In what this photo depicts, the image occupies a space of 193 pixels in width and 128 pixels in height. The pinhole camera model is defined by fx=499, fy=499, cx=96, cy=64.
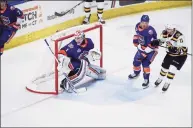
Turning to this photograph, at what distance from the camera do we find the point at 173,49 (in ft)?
16.3

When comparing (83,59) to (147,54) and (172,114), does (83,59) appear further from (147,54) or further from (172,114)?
(172,114)

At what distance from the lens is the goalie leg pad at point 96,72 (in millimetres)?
5391

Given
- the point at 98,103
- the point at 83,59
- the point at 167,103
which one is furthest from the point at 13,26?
the point at 167,103

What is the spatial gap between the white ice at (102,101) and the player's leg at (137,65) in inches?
3.4

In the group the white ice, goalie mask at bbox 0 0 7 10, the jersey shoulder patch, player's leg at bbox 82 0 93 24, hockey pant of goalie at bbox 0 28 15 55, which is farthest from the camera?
player's leg at bbox 82 0 93 24

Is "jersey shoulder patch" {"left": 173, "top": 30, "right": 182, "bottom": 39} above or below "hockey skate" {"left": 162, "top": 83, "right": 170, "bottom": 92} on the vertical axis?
above

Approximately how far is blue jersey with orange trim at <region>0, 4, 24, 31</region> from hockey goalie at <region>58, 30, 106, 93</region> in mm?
1103

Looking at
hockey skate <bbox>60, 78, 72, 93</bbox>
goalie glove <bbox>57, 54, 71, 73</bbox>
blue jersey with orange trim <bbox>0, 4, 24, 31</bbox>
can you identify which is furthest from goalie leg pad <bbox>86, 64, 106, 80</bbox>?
blue jersey with orange trim <bbox>0, 4, 24, 31</bbox>

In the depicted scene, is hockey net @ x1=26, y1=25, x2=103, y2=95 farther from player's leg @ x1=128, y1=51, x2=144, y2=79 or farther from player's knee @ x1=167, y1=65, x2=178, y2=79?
player's knee @ x1=167, y1=65, x2=178, y2=79

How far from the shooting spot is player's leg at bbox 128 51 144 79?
523cm

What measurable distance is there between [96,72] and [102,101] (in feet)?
1.68

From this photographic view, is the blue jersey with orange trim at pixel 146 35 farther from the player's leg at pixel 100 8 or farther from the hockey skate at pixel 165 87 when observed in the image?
the player's leg at pixel 100 8

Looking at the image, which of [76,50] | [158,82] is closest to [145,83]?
[158,82]

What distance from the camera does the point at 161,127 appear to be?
14.8 feet
